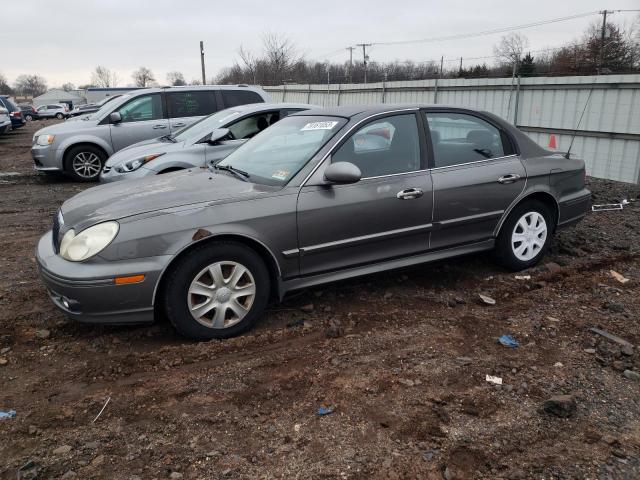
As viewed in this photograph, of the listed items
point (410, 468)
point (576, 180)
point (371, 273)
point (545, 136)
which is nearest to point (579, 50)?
point (545, 136)

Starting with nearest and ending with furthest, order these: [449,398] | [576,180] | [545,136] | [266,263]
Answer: [449,398] → [266,263] → [576,180] → [545,136]

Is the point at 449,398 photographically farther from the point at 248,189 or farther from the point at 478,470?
the point at 248,189

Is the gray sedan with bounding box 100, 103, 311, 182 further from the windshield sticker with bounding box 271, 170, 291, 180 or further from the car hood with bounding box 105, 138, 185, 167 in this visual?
the windshield sticker with bounding box 271, 170, 291, 180

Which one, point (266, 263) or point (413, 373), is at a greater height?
point (266, 263)

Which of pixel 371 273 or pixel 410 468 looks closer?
pixel 410 468

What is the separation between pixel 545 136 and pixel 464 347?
8.65 m

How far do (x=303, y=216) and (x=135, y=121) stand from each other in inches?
299

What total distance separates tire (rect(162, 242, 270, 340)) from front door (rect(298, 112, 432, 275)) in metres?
0.41

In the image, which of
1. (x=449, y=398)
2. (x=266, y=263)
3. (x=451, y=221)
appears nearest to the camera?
(x=449, y=398)

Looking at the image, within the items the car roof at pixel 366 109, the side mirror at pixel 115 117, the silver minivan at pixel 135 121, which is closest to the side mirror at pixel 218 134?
the car roof at pixel 366 109

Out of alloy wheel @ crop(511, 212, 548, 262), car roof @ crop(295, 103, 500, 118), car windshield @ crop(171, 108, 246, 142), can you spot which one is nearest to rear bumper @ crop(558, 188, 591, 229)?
alloy wheel @ crop(511, 212, 548, 262)

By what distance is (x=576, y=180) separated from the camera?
521cm

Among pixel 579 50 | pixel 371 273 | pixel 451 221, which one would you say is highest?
pixel 579 50

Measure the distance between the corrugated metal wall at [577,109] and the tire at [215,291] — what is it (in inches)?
207
